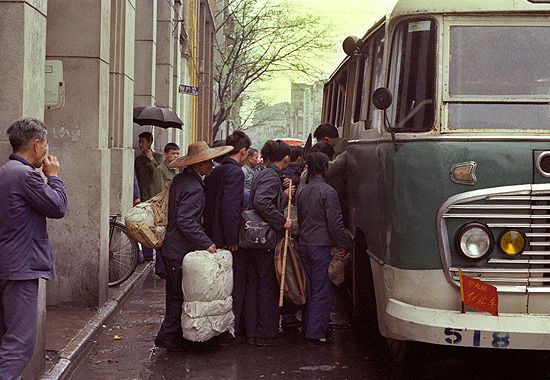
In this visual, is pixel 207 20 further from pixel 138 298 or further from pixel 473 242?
pixel 473 242

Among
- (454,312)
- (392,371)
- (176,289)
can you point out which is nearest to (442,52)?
(454,312)

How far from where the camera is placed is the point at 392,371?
8.61m

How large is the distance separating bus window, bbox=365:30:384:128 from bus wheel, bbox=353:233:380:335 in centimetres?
119

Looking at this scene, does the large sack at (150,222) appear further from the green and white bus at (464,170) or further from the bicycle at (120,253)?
the bicycle at (120,253)

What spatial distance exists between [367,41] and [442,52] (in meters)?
2.15

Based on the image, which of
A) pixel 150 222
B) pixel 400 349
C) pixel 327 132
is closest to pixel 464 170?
pixel 400 349

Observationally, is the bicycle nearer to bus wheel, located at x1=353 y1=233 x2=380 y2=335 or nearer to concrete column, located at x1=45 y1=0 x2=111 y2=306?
concrete column, located at x1=45 y1=0 x2=111 y2=306

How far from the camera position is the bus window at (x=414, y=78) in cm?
732

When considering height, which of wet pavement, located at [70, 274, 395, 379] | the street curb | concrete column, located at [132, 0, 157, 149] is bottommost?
wet pavement, located at [70, 274, 395, 379]

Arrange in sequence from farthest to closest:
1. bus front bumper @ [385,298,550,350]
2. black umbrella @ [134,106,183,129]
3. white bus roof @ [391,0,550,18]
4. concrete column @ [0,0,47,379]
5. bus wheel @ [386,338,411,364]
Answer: black umbrella @ [134,106,183,129] < bus wheel @ [386,338,411,364] < concrete column @ [0,0,47,379] < white bus roof @ [391,0,550,18] < bus front bumper @ [385,298,550,350]

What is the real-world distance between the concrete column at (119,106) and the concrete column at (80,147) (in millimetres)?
2474

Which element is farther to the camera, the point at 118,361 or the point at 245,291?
the point at 245,291

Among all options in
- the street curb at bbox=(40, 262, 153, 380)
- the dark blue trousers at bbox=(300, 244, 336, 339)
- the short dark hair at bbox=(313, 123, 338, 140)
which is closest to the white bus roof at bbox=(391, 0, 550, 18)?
the dark blue trousers at bbox=(300, 244, 336, 339)

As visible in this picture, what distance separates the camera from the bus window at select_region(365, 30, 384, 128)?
8422 millimetres
